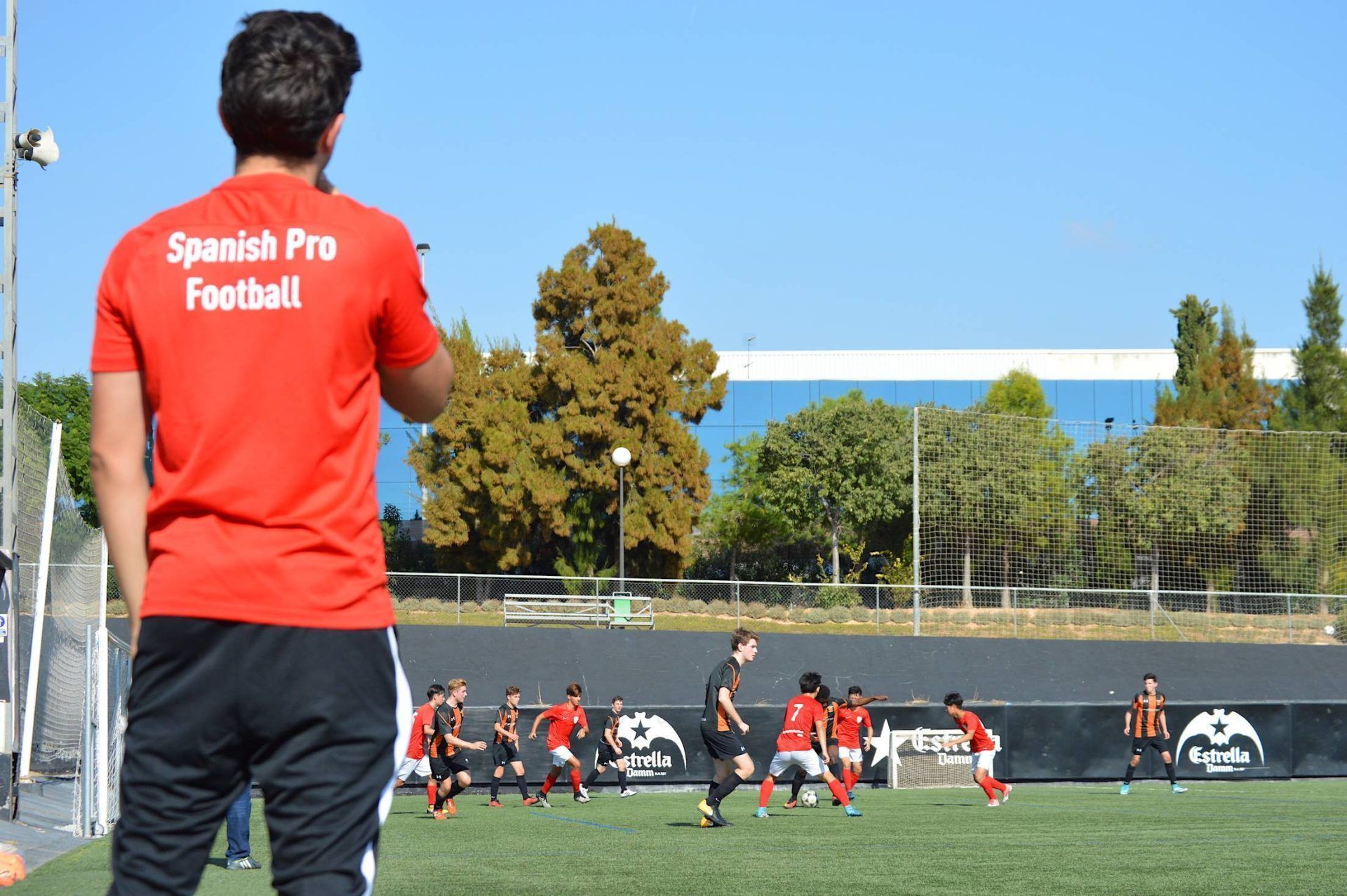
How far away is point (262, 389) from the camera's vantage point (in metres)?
2.47

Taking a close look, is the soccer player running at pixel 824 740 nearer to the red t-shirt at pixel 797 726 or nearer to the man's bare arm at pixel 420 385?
the red t-shirt at pixel 797 726

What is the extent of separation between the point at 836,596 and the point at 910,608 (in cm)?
181

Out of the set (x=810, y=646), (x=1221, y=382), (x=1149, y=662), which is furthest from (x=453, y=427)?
(x=1221, y=382)

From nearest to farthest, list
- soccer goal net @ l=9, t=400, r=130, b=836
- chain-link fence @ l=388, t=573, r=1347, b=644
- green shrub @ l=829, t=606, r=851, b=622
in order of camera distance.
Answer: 1. soccer goal net @ l=9, t=400, r=130, b=836
2. chain-link fence @ l=388, t=573, r=1347, b=644
3. green shrub @ l=829, t=606, r=851, b=622

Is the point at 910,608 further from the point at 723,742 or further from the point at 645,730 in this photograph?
the point at 723,742

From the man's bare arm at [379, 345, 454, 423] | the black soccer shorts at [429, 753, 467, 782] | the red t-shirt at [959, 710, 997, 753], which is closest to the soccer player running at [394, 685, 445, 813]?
the black soccer shorts at [429, 753, 467, 782]

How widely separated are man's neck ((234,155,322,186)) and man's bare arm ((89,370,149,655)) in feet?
1.44

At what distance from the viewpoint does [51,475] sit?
1641 centimetres

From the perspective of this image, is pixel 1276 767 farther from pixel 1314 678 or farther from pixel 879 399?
pixel 879 399

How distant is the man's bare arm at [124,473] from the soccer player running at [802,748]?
49.8ft

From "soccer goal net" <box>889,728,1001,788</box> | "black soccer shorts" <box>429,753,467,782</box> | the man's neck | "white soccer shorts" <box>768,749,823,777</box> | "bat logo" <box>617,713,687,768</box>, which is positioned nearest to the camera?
the man's neck

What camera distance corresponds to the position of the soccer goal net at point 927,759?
25.5m

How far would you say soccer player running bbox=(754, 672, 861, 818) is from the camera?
1739 cm

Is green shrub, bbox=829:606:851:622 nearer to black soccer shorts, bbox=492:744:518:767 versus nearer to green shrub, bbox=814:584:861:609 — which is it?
green shrub, bbox=814:584:861:609
